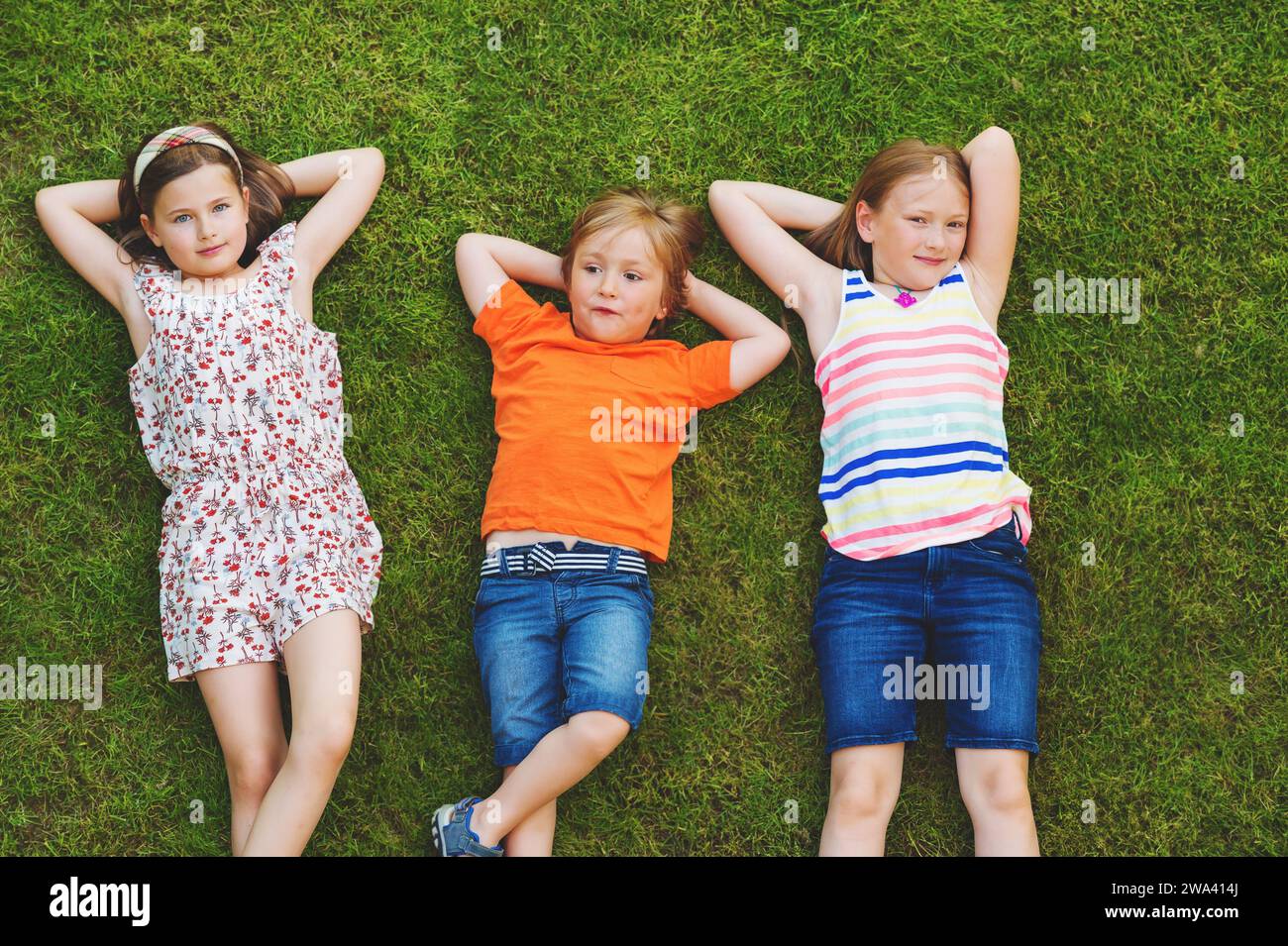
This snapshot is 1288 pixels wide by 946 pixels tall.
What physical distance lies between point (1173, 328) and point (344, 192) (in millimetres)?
2798

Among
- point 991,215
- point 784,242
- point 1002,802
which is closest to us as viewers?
point 1002,802

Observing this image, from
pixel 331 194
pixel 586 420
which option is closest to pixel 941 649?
pixel 586 420

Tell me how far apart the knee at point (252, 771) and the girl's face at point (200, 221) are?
1.48 metres

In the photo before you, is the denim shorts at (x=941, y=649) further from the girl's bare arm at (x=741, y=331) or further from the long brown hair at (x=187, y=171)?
the long brown hair at (x=187, y=171)

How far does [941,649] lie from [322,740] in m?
1.84

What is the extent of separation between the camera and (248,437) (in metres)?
3.18

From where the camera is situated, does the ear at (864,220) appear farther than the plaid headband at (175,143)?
Yes

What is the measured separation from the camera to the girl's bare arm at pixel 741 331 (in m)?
3.38

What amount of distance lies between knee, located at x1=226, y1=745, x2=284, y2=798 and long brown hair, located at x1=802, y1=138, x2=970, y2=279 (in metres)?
2.35

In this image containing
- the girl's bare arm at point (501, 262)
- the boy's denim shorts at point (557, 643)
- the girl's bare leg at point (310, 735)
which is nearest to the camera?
the girl's bare leg at point (310, 735)

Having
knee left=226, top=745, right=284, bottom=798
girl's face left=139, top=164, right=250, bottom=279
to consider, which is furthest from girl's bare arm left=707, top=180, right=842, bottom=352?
knee left=226, top=745, right=284, bottom=798

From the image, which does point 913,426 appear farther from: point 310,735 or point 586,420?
point 310,735

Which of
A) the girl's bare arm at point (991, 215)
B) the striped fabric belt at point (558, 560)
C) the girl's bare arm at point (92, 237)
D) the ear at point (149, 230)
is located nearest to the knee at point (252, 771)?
the striped fabric belt at point (558, 560)

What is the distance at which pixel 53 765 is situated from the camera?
3.31 m
